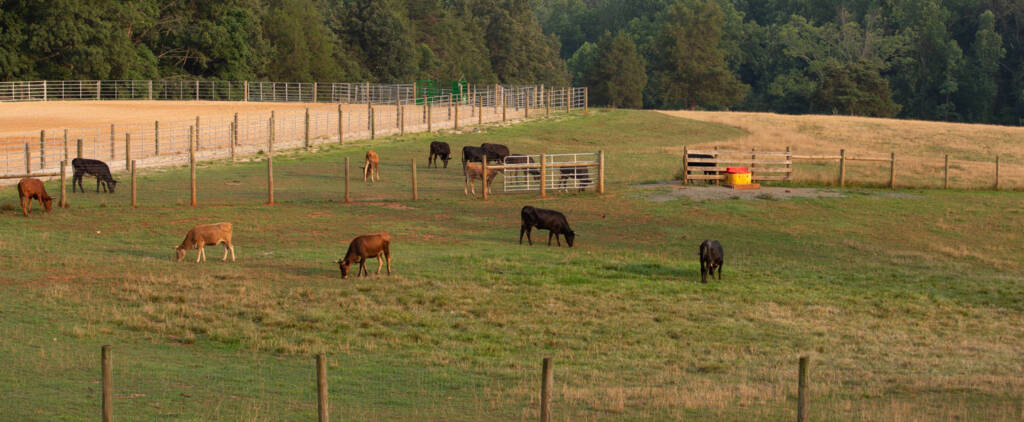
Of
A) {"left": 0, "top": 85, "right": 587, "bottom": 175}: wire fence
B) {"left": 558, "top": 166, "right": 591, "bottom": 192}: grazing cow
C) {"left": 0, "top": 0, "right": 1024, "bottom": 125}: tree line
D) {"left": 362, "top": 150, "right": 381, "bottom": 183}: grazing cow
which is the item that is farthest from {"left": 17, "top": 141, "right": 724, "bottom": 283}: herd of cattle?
{"left": 0, "top": 0, "right": 1024, "bottom": 125}: tree line

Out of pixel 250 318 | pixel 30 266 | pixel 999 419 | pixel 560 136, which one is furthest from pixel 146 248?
pixel 560 136

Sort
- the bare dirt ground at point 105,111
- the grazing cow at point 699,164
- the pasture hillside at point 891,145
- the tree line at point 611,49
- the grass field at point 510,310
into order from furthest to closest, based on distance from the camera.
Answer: the tree line at point 611,49, the bare dirt ground at point 105,111, the pasture hillside at point 891,145, the grazing cow at point 699,164, the grass field at point 510,310

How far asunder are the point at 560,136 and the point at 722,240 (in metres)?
32.7

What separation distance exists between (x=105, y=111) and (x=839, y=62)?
77.6 m

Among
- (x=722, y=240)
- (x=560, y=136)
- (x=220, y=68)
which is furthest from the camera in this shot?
(x=220, y=68)

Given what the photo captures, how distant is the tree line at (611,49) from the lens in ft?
259

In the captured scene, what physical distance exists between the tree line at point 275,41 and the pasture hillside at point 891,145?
33.3 meters

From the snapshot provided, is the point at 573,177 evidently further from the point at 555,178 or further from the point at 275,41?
the point at 275,41

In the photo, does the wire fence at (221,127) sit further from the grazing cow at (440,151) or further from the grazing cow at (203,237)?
the grazing cow at (203,237)

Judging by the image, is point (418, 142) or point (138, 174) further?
point (418, 142)

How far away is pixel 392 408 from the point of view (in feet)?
43.7

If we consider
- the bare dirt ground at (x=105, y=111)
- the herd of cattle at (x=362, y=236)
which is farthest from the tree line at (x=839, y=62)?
the herd of cattle at (x=362, y=236)

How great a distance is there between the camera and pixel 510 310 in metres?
19.9

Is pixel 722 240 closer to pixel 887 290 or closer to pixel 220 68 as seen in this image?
pixel 887 290
